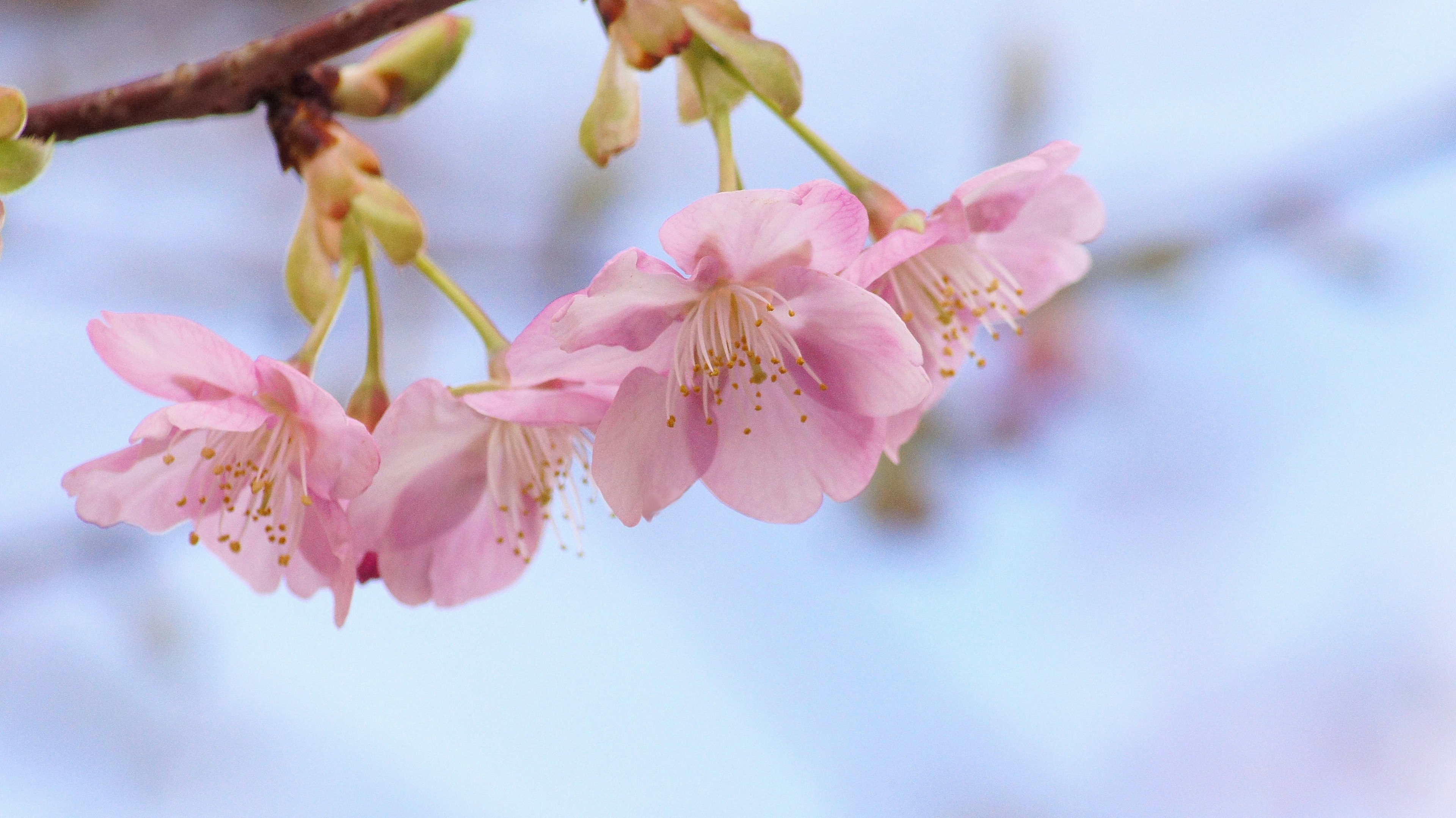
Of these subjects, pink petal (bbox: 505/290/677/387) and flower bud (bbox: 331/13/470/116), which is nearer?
pink petal (bbox: 505/290/677/387)

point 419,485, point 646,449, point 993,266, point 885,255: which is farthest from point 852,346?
point 419,485

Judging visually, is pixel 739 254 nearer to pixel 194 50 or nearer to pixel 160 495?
pixel 160 495

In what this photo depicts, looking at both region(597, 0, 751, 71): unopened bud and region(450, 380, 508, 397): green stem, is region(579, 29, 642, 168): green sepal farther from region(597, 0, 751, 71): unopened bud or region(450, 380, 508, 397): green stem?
region(450, 380, 508, 397): green stem

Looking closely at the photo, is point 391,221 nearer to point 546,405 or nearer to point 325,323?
point 325,323

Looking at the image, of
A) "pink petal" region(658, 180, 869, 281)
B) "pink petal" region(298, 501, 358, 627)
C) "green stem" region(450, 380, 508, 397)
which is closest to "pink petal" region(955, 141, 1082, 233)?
"pink petal" region(658, 180, 869, 281)

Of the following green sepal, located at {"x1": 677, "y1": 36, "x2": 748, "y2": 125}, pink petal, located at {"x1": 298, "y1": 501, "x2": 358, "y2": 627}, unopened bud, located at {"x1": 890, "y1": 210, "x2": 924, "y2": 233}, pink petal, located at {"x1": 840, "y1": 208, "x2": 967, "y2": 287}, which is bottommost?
pink petal, located at {"x1": 298, "y1": 501, "x2": 358, "y2": 627}
